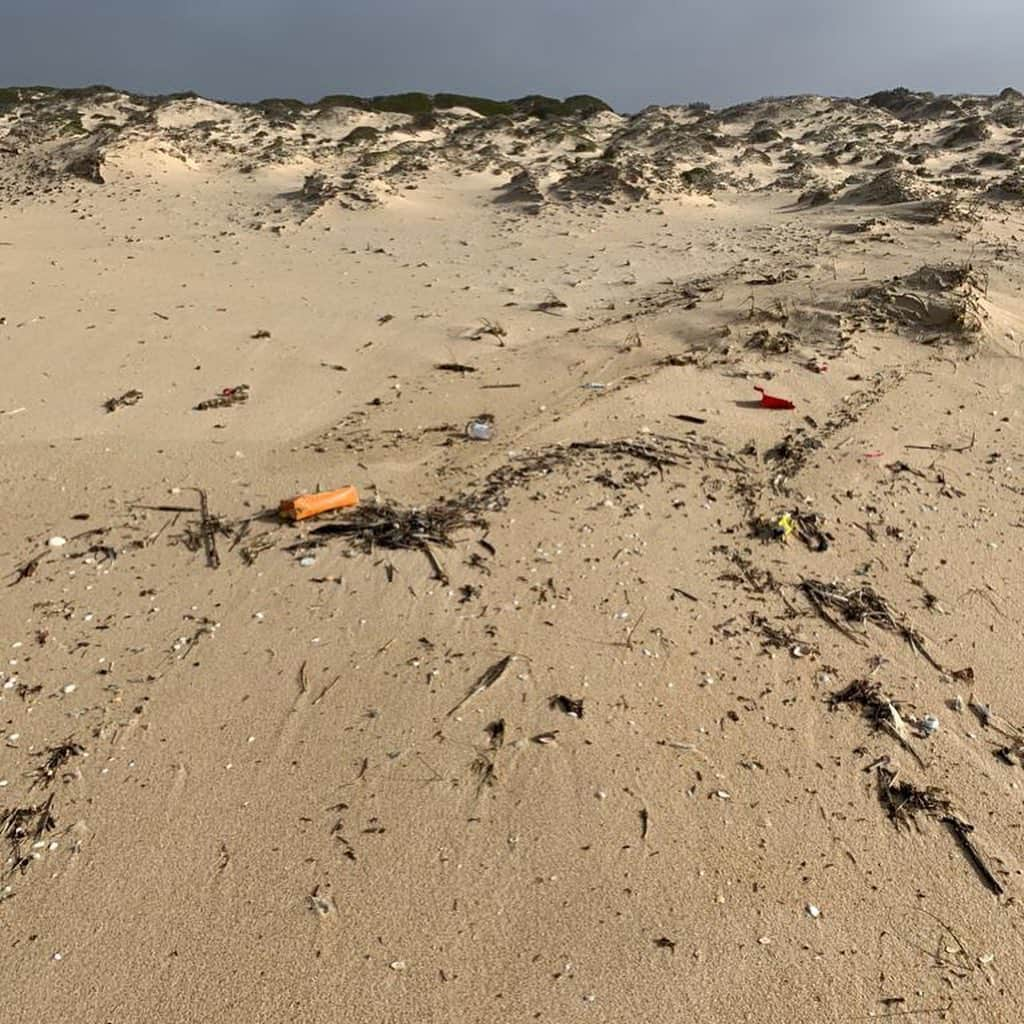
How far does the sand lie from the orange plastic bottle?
12cm

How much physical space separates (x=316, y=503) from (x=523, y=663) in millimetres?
1826

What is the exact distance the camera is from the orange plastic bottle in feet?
15.3

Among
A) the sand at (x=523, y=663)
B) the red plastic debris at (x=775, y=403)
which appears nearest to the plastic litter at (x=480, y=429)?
the sand at (x=523, y=663)

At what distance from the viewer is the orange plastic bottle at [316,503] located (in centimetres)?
466

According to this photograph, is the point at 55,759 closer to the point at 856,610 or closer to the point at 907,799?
the point at 907,799

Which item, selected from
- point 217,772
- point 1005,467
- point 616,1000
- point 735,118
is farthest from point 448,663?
point 735,118

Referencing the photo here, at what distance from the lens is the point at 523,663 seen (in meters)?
3.68

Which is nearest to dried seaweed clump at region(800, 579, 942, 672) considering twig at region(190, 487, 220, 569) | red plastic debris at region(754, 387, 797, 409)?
red plastic debris at region(754, 387, 797, 409)

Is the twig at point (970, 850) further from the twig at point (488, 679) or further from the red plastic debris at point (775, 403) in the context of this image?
the red plastic debris at point (775, 403)

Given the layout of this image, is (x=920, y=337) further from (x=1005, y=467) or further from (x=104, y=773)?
(x=104, y=773)

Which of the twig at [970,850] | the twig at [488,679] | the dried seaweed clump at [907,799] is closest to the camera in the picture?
the twig at [970,850]

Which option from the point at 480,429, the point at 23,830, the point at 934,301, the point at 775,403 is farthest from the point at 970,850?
the point at 934,301

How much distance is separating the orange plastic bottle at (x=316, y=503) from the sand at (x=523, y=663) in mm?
119

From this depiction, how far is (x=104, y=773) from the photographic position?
3.18 metres
